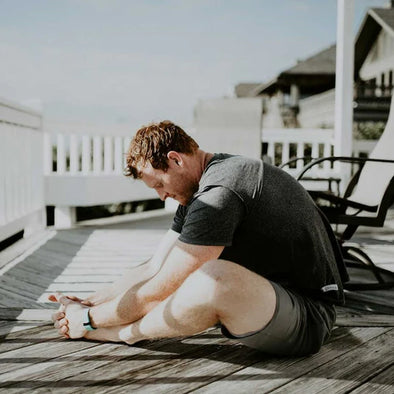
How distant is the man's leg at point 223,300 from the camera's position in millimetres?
1683

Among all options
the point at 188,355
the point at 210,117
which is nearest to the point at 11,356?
the point at 188,355

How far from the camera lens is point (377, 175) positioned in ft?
11.7

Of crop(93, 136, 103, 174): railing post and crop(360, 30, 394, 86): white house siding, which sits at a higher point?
crop(360, 30, 394, 86): white house siding

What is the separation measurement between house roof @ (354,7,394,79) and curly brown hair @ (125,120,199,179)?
77.1 feet

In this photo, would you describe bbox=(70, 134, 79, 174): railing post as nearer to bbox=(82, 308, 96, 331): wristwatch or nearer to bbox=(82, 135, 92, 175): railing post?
bbox=(82, 135, 92, 175): railing post

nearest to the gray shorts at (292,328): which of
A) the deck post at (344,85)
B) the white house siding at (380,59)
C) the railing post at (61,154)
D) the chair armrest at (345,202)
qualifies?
the chair armrest at (345,202)

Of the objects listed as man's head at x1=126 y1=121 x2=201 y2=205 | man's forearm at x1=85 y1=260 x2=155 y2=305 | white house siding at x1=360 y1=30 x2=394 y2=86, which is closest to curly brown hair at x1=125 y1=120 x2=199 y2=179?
man's head at x1=126 y1=121 x2=201 y2=205

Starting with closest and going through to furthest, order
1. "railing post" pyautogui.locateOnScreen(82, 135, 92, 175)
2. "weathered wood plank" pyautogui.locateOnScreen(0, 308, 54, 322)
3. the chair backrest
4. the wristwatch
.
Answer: the wristwatch, "weathered wood plank" pyautogui.locateOnScreen(0, 308, 54, 322), the chair backrest, "railing post" pyautogui.locateOnScreen(82, 135, 92, 175)

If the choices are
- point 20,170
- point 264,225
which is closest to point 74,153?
point 20,170

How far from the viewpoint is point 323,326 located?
5.95 ft

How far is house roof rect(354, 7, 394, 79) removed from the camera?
2362 centimetres

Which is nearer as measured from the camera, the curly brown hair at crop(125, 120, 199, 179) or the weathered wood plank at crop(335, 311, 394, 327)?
the curly brown hair at crop(125, 120, 199, 179)

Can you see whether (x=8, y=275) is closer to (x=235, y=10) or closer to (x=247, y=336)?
(x=247, y=336)

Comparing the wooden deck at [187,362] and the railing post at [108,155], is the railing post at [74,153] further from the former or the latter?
the wooden deck at [187,362]
